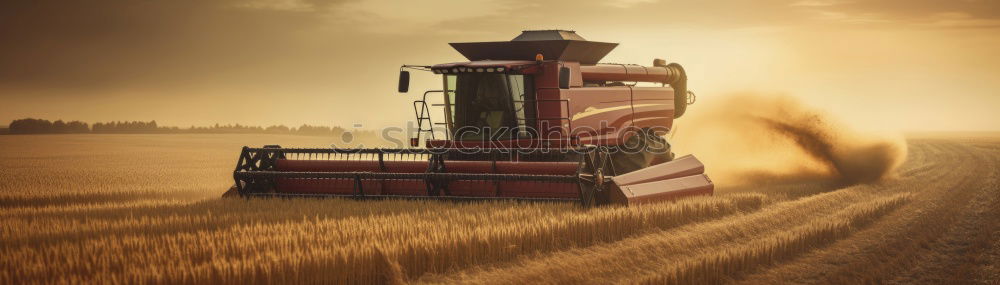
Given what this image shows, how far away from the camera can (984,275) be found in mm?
6512

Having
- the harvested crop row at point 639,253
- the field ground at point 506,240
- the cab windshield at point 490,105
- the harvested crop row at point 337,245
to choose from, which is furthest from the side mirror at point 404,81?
the harvested crop row at point 639,253

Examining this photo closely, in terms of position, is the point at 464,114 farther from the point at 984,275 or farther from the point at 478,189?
the point at 984,275

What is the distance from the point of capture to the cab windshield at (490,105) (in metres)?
10.9

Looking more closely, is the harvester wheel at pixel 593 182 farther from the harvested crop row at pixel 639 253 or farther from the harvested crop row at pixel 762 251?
the harvested crop row at pixel 762 251

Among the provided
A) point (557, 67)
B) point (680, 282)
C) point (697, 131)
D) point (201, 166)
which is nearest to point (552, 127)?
point (557, 67)

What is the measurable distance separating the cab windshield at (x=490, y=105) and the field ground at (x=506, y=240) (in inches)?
55.2

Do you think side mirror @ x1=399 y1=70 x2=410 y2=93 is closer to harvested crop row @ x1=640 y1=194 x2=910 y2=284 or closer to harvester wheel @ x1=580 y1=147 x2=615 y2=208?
harvester wheel @ x1=580 y1=147 x2=615 y2=208

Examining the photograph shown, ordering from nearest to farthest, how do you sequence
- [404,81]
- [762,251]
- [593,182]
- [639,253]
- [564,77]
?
1. [762,251]
2. [639,253]
3. [593,182]
4. [564,77]
5. [404,81]

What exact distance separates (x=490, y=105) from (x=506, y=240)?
4070mm

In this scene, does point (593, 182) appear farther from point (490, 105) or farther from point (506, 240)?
point (506, 240)

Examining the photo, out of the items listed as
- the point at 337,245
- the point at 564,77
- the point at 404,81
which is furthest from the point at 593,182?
the point at 337,245

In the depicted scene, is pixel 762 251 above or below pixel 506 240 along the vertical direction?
below

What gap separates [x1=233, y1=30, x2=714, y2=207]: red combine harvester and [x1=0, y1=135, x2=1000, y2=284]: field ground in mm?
513

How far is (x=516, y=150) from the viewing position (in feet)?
35.6
